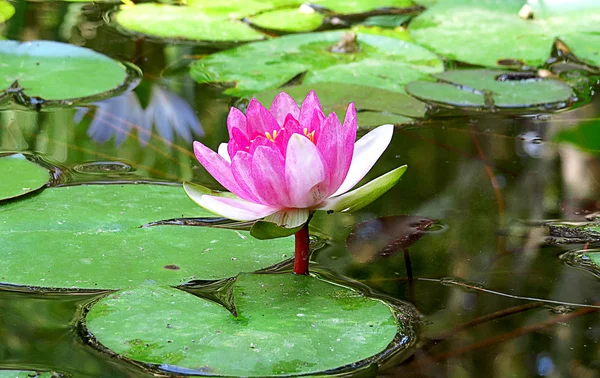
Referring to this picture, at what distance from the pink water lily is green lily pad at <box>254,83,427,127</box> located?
102cm

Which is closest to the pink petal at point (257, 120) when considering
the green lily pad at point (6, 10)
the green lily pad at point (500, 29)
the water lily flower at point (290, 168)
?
the water lily flower at point (290, 168)

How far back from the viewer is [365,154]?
1508 mm

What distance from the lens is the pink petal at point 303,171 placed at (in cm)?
130

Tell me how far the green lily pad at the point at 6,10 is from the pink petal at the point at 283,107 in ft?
8.70

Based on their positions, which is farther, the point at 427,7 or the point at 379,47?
the point at 427,7

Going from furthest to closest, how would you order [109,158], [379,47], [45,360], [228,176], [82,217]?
[379,47]
[109,158]
[82,217]
[228,176]
[45,360]

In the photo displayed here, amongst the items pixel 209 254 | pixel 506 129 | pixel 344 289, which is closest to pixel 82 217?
pixel 209 254

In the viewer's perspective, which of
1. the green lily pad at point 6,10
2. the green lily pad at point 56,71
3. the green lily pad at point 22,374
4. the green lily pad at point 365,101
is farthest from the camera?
the green lily pad at point 6,10

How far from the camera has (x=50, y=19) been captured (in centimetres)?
373

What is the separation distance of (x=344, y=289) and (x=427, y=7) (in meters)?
3.11

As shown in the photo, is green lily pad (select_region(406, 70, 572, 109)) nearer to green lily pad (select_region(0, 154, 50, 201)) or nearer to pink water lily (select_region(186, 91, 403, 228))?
pink water lily (select_region(186, 91, 403, 228))

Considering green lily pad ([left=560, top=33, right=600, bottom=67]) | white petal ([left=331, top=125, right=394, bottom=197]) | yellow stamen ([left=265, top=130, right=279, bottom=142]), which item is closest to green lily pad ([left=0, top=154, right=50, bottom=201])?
yellow stamen ([left=265, top=130, right=279, bottom=142])

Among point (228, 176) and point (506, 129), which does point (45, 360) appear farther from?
point (506, 129)

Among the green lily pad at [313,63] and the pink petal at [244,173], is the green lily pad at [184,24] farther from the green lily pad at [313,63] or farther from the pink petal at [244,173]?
the pink petal at [244,173]
